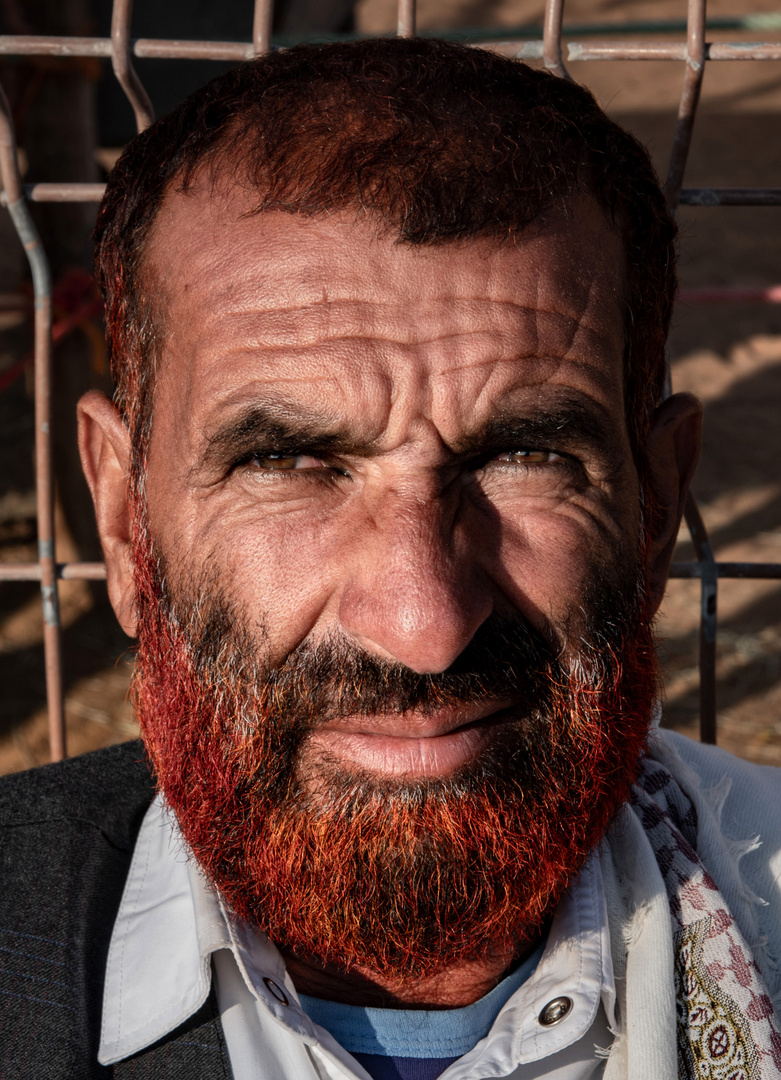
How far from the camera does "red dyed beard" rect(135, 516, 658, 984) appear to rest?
4.50ft

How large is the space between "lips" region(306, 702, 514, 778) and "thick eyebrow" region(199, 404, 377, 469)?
0.36m

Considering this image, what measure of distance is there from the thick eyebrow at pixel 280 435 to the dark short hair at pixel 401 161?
216mm

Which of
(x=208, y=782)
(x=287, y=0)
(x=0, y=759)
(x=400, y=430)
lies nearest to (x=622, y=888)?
(x=208, y=782)

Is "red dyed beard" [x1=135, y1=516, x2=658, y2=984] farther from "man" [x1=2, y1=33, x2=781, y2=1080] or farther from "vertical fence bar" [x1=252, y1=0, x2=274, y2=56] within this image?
"vertical fence bar" [x1=252, y1=0, x2=274, y2=56]

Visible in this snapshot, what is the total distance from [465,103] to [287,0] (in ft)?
15.0

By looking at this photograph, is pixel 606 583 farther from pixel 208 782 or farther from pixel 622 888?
pixel 208 782

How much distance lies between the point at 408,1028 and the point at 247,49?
1.60 meters

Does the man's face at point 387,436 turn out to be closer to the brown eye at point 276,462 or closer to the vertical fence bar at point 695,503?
the brown eye at point 276,462

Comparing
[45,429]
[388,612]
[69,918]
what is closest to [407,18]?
[45,429]

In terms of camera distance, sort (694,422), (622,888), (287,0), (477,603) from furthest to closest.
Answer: (287,0) → (694,422) → (622,888) → (477,603)

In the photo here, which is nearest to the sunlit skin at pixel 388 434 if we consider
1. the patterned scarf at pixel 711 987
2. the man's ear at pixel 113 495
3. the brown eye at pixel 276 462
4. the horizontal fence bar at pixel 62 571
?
the brown eye at pixel 276 462

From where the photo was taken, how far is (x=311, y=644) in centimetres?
138

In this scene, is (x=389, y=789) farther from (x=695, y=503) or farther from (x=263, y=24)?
(x=263, y=24)

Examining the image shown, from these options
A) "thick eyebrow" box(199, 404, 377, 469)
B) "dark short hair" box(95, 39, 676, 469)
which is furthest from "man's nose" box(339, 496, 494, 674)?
"dark short hair" box(95, 39, 676, 469)
